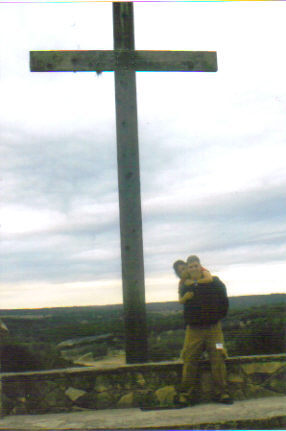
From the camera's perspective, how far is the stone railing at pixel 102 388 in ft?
16.6

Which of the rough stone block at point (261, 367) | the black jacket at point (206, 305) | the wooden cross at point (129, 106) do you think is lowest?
the rough stone block at point (261, 367)

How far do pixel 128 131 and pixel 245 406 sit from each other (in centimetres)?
280

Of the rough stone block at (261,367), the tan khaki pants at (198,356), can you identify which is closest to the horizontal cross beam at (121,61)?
the tan khaki pants at (198,356)

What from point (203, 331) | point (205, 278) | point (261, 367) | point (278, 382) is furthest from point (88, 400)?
point (278, 382)

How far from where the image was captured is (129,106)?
5.69 metres

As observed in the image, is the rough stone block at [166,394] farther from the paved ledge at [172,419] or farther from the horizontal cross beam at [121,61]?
the horizontal cross beam at [121,61]

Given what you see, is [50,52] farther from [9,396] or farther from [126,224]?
A: [9,396]

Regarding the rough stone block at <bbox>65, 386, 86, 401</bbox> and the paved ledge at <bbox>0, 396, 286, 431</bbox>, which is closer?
the paved ledge at <bbox>0, 396, 286, 431</bbox>

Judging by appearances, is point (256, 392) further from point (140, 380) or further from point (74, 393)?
point (74, 393)

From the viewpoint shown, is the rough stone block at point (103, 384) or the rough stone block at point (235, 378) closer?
the rough stone block at point (103, 384)

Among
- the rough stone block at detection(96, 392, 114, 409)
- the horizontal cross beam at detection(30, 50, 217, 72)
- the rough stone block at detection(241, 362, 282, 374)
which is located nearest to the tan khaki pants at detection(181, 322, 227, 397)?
the rough stone block at detection(241, 362, 282, 374)

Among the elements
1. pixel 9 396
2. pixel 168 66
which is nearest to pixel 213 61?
pixel 168 66

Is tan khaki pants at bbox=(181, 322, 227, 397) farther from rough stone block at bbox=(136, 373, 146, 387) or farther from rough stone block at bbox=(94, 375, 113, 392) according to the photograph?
rough stone block at bbox=(94, 375, 113, 392)

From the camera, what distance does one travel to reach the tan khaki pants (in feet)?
16.4
